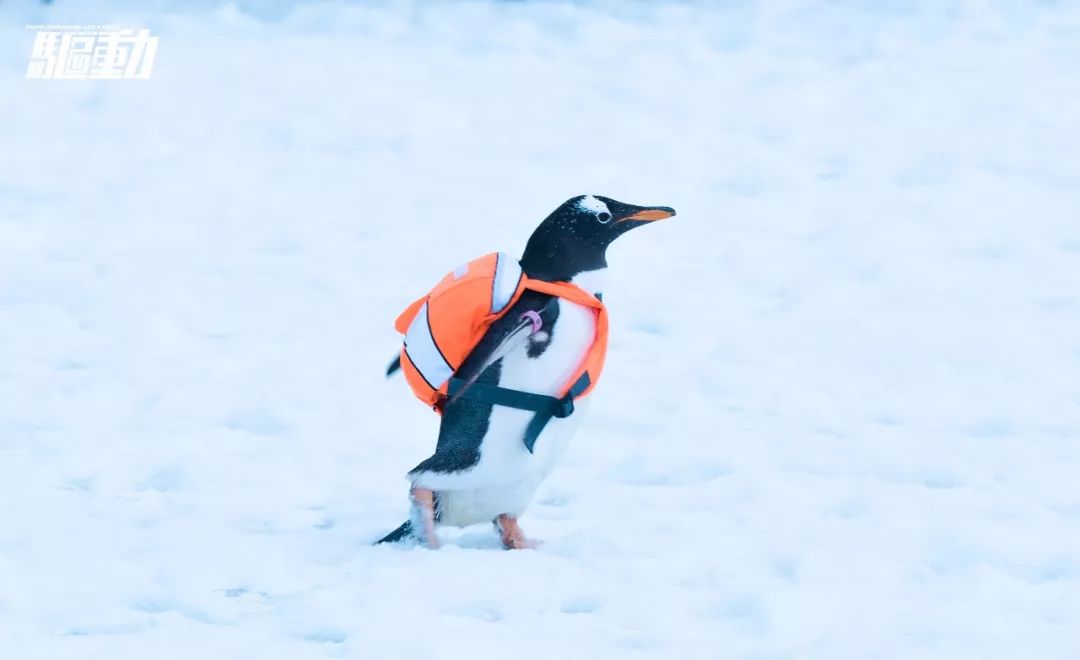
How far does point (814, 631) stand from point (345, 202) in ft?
11.6

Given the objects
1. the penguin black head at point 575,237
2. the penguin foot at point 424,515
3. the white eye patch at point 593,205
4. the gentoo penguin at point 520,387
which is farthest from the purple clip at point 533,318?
the penguin foot at point 424,515

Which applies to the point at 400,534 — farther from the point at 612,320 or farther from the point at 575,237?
the point at 612,320

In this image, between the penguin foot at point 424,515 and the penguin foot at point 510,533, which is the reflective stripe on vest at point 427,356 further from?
the penguin foot at point 510,533

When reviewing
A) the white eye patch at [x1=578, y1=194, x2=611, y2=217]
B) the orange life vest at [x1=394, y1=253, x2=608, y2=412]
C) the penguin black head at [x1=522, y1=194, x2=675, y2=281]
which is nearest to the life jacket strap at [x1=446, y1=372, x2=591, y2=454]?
the orange life vest at [x1=394, y1=253, x2=608, y2=412]

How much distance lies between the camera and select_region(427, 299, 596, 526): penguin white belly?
300 cm

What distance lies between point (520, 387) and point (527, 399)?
0.03m

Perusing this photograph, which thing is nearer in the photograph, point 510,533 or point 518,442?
point 518,442

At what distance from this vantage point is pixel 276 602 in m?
2.84

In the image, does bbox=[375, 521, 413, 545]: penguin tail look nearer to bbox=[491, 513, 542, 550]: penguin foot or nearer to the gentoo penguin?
→ the gentoo penguin

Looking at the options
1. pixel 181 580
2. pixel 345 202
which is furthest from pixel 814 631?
pixel 345 202

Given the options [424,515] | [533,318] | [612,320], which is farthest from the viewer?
[612,320]

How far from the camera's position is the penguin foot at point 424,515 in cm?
305

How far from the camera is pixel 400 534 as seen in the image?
123 inches

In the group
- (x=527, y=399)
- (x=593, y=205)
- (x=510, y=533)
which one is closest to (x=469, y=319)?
(x=527, y=399)
